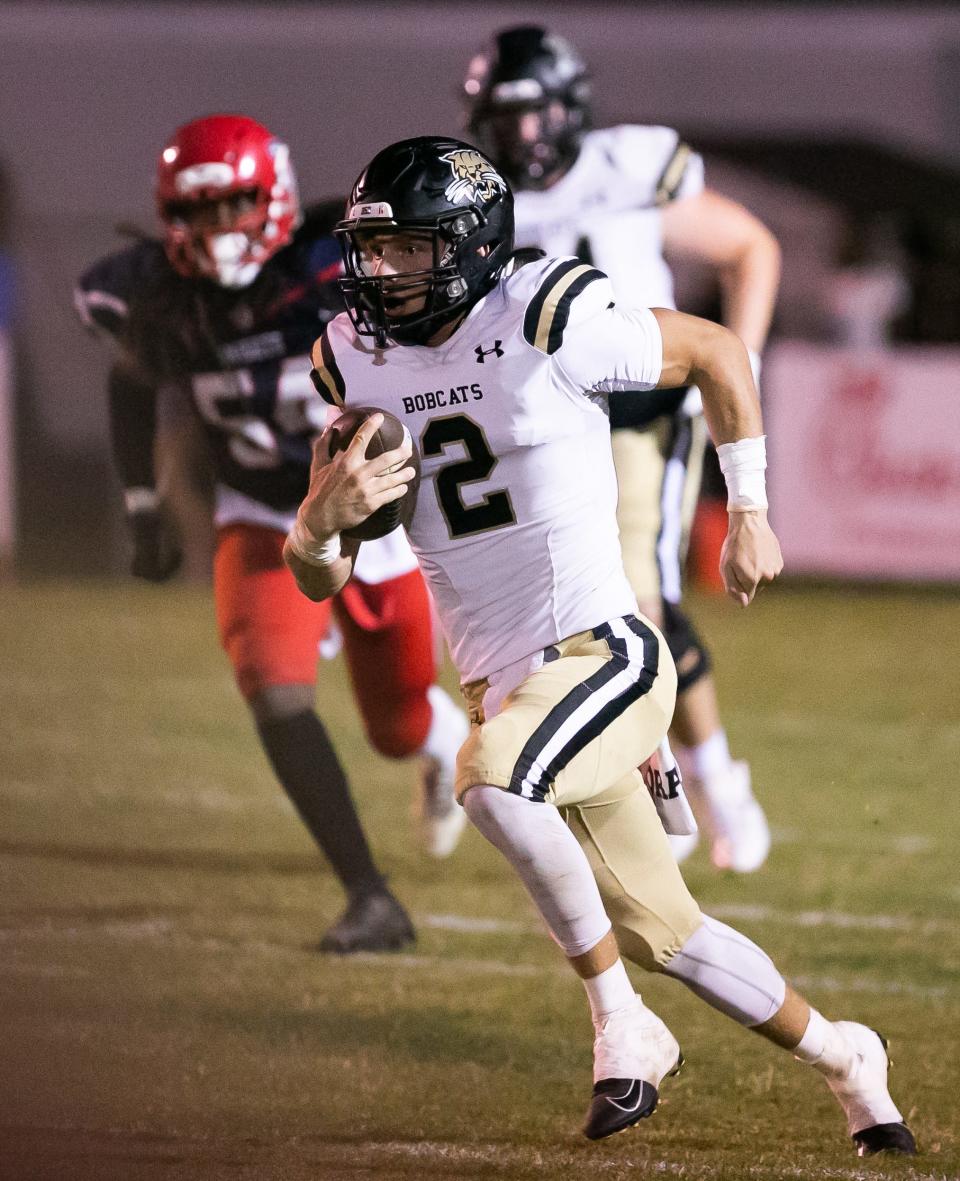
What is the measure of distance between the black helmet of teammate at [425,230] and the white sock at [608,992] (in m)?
1.16

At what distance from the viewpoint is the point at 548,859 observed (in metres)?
3.22

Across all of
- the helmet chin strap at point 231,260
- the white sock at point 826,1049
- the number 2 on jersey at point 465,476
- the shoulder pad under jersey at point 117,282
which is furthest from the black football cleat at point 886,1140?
the shoulder pad under jersey at point 117,282

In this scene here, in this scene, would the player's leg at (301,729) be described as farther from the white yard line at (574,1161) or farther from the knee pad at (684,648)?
the white yard line at (574,1161)

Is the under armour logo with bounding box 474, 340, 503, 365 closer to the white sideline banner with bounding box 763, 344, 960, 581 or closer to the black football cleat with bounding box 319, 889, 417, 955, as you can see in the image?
the black football cleat with bounding box 319, 889, 417, 955

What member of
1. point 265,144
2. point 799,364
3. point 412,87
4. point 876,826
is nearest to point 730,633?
point 799,364

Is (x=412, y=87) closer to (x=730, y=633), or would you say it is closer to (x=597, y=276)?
(x=730, y=633)

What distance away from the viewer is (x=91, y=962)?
466 centimetres

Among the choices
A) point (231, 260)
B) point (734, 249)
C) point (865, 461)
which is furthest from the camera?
point (865, 461)

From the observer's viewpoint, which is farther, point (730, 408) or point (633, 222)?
point (633, 222)

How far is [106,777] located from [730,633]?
157 inches

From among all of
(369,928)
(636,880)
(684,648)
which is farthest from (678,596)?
(636,880)

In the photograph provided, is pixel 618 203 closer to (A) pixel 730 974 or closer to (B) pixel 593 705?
(B) pixel 593 705

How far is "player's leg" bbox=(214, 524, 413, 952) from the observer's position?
15.8ft

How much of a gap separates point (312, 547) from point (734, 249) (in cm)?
239
